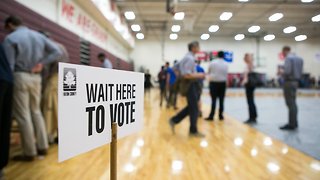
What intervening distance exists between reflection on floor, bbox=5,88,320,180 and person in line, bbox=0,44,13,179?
0.22m

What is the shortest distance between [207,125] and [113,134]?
4.19 metres

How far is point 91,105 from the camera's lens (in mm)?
1221

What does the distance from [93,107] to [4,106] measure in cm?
161

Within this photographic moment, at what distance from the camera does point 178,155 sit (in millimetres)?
3217

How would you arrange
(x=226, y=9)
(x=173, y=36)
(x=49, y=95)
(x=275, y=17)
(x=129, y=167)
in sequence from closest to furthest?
(x=129, y=167) < (x=49, y=95) < (x=226, y=9) < (x=275, y=17) < (x=173, y=36)

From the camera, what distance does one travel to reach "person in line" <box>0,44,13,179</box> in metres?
2.33

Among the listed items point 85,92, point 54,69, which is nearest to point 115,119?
point 85,92

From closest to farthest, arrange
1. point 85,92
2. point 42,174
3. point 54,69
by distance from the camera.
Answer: point 85,92 < point 42,174 < point 54,69

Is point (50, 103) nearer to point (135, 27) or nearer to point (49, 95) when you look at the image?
point (49, 95)

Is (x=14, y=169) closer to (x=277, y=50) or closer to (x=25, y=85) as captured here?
(x=25, y=85)

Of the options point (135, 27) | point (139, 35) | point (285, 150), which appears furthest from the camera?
point (139, 35)

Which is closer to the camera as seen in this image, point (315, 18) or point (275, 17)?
point (275, 17)

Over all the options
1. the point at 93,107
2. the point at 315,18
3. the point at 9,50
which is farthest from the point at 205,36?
the point at 93,107

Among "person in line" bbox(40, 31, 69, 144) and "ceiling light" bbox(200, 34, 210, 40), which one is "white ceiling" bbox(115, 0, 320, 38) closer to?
"ceiling light" bbox(200, 34, 210, 40)
